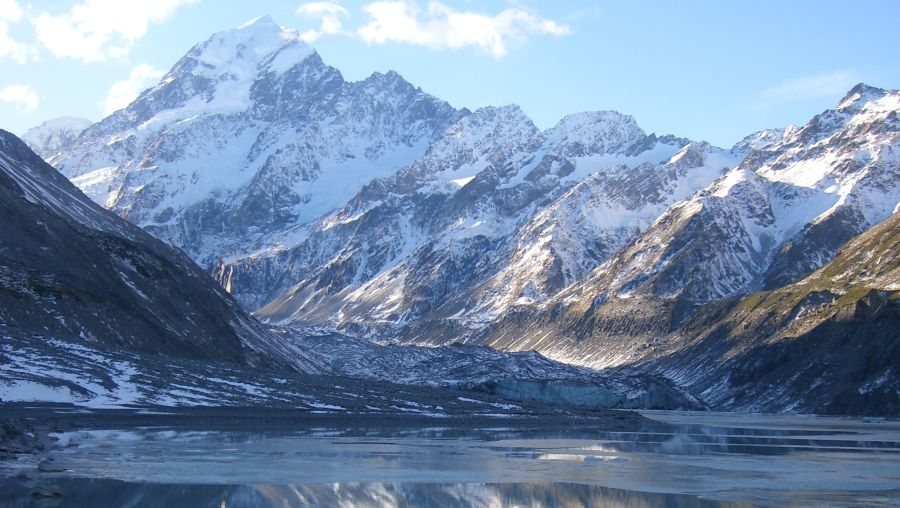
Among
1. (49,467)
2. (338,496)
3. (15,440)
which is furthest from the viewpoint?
(15,440)

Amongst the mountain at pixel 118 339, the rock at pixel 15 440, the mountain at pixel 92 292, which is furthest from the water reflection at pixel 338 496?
the mountain at pixel 92 292

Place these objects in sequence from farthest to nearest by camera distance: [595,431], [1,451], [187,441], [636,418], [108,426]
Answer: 1. [636,418]
2. [595,431]
3. [108,426]
4. [187,441]
5. [1,451]

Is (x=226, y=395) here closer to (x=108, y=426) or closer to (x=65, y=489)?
(x=108, y=426)

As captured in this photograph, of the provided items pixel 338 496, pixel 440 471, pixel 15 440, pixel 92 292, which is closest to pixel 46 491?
pixel 338 496

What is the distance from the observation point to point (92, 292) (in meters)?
161

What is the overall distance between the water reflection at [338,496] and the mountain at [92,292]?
245ft

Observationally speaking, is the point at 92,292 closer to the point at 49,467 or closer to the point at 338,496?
the point at 49,467

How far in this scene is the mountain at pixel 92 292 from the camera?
→ 148 m

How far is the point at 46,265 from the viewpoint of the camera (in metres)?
159

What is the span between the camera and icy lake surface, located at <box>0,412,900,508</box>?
63250 mm

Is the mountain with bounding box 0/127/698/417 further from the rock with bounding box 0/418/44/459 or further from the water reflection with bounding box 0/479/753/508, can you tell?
the water reflection with bounding box 0/479/753/508

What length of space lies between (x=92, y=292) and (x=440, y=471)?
96.3m

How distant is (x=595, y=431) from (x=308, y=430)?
4163cm

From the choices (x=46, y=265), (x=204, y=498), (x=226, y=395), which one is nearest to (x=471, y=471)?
(x=204, y=498)
